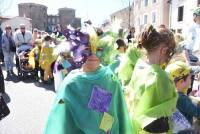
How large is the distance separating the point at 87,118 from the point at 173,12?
3812 cm

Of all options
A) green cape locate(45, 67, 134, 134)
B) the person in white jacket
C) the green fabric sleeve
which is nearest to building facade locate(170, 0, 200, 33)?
the person in white jacket

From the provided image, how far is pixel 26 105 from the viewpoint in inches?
305

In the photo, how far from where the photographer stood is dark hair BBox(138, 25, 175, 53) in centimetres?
271

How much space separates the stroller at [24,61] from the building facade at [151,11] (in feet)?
92.9

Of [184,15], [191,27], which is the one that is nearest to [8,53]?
[191,27]

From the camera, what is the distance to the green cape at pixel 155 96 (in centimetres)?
260

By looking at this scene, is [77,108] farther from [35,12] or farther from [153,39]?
[35,12]

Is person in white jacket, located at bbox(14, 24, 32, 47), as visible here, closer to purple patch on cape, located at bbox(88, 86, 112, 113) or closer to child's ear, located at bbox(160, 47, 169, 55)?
purple patch on cape, located at bbox(88, 86, 112, 113)

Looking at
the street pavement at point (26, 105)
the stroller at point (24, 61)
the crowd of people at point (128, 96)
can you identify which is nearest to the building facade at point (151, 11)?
the stroller at point (24, 61)

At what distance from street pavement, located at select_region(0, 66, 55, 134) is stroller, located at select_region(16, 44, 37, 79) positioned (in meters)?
0.23

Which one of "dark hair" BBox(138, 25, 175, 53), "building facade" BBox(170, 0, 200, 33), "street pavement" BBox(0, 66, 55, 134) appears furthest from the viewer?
"building facade" BBox(170, 0, 200, 33)

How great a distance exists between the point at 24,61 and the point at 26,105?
339 centimetres

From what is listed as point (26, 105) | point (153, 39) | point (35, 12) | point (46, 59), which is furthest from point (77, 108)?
point (35, 12)

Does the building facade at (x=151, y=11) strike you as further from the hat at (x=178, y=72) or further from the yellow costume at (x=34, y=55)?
the hat at (x=178, y=72)
